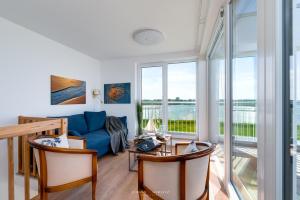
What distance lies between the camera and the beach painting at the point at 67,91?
334cm

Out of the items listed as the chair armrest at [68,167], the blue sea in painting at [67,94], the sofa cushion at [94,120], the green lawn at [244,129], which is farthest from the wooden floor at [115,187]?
the blue sea in painting at [67,94]

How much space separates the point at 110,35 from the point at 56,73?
1389 millimetres

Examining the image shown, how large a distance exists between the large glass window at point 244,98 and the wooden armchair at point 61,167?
1503mm

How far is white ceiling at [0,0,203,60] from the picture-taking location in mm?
2166

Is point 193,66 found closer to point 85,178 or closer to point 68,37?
point 68,37

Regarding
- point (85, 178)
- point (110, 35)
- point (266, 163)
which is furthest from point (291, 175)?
point (110, 35)

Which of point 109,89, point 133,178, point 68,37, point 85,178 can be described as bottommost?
point 133,178

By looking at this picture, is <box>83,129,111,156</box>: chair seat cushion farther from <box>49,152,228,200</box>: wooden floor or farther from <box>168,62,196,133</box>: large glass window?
<box>168,62,196,133</box>: large glass window

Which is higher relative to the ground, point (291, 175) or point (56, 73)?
point (56, 73)

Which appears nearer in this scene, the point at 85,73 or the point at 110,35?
the point at 110,35

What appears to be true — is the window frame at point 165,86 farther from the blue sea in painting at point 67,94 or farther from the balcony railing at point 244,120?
the balcony railing at point 244,120

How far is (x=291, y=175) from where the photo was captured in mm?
881

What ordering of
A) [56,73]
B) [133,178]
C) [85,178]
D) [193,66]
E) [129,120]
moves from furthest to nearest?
1. [129,120]
2. [193,66]
3. [56,73]
4. [133,178]
5. [85,178]

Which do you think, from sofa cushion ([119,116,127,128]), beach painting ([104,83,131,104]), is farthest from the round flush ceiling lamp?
sofa cushion ([119,116,127,128])
